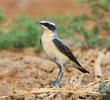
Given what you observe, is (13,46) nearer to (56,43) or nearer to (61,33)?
(61,33)

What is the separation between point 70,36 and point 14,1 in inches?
416

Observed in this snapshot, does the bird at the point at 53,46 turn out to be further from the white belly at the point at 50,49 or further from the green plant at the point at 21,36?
the green plant at the point at 21,36

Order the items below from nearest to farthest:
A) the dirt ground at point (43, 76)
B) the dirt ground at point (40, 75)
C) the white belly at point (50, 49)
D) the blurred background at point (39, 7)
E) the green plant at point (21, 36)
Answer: the dirt ground at point (43, 76) < the dirt ground at point (40, 75) < the white belly at point (50, 49) < the green plant at point (21, 36) < the blurred background at point (39, 7)

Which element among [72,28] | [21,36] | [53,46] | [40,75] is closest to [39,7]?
[21,36]

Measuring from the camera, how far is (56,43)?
24.4ft

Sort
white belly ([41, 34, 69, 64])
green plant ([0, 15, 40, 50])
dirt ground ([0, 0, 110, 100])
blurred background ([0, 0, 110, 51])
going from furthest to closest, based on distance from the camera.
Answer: green plant ([0, 15, 40, 50]), blurred background ([0, 0, 110, 51]), white belly ([41, 34, 69, 64]), dirt ground ([0, 0, 110, 100])

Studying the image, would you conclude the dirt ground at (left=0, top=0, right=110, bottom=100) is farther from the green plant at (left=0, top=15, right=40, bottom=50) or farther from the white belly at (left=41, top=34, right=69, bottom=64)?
the white belly at (left=41, top=34, right=69, bottom=64)

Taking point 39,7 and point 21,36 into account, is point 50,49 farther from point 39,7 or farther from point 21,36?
point 39,7

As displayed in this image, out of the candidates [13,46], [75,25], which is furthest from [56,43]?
[13,46]

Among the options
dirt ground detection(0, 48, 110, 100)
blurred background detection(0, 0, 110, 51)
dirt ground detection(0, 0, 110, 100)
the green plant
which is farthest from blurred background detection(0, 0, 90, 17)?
dirt ground detection(0, 48, 110, 100)

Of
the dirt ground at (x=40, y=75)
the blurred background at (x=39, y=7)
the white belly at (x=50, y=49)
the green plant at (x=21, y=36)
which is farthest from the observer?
the blurred background at (x=39, y=7)

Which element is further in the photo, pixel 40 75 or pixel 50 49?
pixel 40 75

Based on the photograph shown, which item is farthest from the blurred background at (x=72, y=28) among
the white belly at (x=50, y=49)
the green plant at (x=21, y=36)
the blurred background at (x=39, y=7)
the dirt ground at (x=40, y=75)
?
the blurred background at (x=39, y=7)

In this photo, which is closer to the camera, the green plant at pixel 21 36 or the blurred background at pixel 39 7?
the green plant at pixel 21 36
